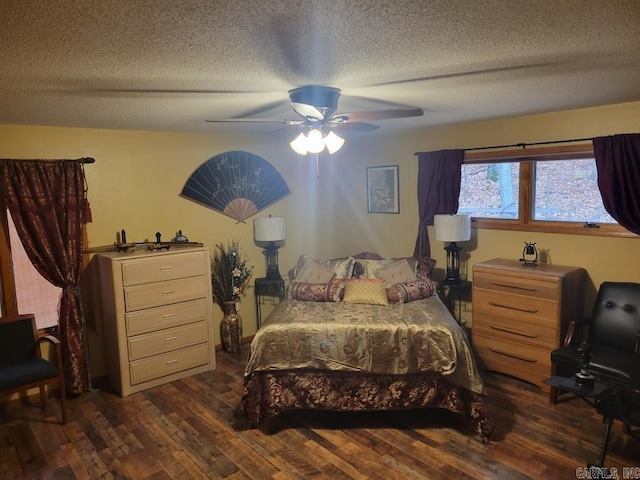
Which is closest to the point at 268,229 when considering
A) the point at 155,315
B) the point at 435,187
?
the point at 155,315

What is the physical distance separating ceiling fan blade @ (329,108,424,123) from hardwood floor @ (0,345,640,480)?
6.76 ft

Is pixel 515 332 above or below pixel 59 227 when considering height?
below

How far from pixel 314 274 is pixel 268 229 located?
0.94 meters

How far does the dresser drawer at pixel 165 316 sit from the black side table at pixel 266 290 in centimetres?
85

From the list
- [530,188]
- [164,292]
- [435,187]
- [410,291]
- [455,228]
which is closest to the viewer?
[410,291]

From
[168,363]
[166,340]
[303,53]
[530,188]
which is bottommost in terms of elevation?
[168,363]

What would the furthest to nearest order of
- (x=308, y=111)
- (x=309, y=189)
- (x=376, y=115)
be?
(x=309, y=189), (x=308, y=111), (x=376, y=115)

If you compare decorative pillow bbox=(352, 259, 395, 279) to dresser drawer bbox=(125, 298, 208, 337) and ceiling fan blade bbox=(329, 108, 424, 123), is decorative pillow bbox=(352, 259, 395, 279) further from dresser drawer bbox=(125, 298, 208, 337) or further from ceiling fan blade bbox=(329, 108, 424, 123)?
ceiling fan blade bbox=(329, 108, 424, 123)

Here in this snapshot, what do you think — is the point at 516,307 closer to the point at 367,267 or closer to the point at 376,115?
the point at 367,267

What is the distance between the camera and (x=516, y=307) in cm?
368

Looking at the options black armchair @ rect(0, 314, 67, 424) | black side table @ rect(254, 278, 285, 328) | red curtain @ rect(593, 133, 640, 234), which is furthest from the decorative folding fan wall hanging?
red curtain @ rect(593, 133, 640, 234)

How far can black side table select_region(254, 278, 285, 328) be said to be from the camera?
4.87 metres

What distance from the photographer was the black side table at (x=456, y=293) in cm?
430

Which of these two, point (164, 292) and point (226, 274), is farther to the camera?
Answer: point (226, 274)
